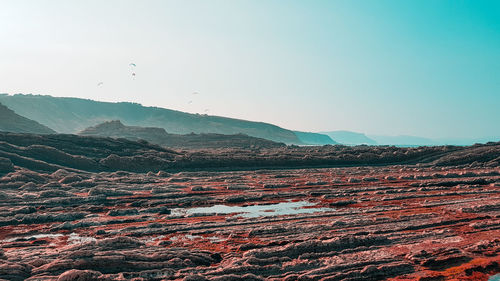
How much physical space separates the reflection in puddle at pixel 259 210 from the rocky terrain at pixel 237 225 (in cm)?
13

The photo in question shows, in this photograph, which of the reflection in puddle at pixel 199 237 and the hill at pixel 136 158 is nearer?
the reflection in puddle at pixel 199 237

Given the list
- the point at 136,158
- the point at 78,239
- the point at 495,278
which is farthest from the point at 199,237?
the point at 136,158

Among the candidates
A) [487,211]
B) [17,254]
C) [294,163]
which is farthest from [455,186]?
[17,254]

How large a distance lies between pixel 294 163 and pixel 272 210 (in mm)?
53933

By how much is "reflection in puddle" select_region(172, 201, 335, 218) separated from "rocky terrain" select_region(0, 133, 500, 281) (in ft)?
0.42

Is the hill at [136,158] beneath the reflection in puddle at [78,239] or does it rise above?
above

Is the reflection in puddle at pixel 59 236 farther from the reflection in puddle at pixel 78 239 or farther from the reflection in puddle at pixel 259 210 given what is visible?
the reflection in puddle at pixel 259 210

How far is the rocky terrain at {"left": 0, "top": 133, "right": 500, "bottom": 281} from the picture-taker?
22.8 meters

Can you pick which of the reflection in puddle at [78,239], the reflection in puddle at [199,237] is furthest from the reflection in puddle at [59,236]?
the reflection in puddle at [199,237]

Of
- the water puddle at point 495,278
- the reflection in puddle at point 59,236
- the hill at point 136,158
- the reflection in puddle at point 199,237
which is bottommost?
the reflection in puddle at point 59,236

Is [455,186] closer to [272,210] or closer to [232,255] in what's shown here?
[272,210]

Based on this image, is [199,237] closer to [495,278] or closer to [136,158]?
[495,278]

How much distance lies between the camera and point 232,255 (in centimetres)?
2605

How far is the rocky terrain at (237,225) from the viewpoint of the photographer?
74.7 ft
